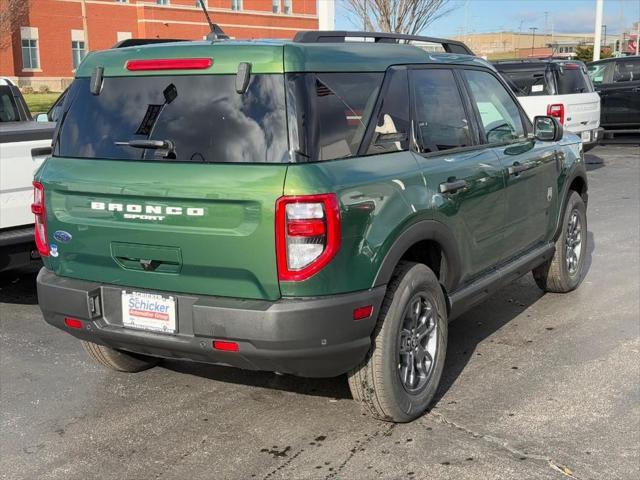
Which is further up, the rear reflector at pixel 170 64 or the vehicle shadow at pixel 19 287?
the rear reflector at pixel 170 64

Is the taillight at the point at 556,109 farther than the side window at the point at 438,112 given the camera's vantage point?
Yes

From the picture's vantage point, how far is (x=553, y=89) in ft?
42.1

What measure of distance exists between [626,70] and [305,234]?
1757 centimetres

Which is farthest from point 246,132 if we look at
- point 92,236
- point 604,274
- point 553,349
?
point 604,274

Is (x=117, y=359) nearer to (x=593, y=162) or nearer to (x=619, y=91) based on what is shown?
(x=593, y=162)

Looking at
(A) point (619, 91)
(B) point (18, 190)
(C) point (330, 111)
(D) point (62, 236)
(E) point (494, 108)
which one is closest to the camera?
(C) point (330, 111)

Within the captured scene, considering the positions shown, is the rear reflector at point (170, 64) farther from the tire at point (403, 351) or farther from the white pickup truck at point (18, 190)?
the white pickup truck at point (18, 190)

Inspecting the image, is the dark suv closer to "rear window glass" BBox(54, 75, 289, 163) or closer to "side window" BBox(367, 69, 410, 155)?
"side window" BBox(367, 69, 410, 155)

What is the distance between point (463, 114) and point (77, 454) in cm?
294

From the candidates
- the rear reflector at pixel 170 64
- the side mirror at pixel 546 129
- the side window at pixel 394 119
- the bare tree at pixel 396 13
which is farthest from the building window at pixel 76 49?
the side window at pixel 394 119

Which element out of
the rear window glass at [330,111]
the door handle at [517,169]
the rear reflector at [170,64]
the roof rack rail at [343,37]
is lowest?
the door handle at [517,169]

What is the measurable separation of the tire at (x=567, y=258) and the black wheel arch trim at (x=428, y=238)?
2.06 meters

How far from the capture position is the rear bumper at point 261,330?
3434mm

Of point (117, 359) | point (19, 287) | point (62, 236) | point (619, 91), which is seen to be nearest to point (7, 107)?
point (19, 287)
